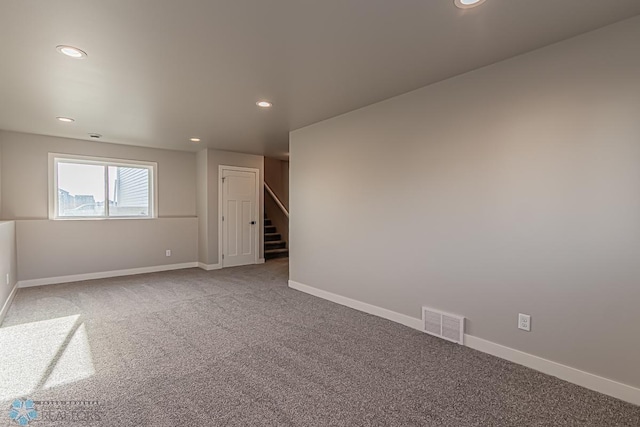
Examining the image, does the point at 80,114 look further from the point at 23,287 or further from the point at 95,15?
the point at 23,287

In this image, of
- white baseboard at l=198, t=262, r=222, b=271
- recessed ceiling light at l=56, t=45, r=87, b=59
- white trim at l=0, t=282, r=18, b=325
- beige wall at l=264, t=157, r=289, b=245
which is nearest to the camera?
recessed ceiling light at l=56, t=45, r=87, b=59

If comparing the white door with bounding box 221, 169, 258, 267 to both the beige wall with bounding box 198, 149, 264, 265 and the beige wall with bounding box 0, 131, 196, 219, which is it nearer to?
the beige wall with bounding box 198, 149, 264, 265

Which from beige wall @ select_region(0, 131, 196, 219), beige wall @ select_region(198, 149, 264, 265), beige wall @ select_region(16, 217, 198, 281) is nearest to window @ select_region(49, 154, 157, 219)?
beige wall @ select_region(0, 131, 196, 219)

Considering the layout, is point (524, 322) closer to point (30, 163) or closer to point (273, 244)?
point (273, 244)

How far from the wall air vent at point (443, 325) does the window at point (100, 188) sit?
521 centimetres

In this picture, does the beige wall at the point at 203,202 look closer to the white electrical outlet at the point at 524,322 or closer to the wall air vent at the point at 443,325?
the wall air vent at the point at 443,325

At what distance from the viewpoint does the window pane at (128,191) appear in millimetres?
5559

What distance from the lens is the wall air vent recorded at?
9.07 ft

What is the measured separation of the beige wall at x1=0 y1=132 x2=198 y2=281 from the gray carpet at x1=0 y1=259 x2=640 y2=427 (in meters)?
1.50

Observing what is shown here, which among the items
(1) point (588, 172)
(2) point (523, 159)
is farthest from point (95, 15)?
(1) point (588, 172)

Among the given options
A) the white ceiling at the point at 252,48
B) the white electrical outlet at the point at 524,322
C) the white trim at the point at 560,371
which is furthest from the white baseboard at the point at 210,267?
the white electrical outlet at the point at 524,322

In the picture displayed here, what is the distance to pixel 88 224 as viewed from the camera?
5.20 m

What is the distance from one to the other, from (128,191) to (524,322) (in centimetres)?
619

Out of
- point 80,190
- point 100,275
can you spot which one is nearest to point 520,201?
point 100,275
